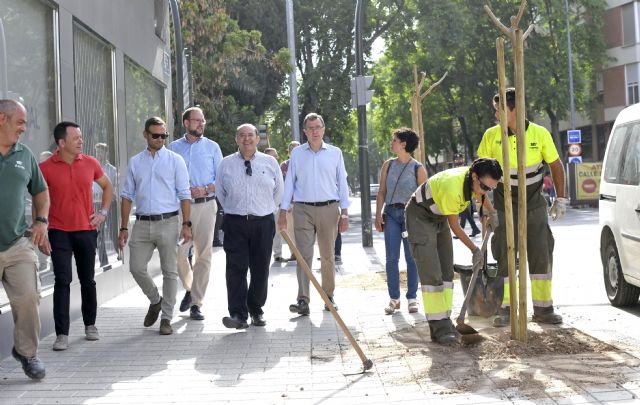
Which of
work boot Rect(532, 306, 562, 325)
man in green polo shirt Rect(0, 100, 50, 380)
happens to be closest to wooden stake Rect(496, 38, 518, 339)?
work boot Rect(532, 306, 562, 325)

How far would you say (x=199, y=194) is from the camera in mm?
9648

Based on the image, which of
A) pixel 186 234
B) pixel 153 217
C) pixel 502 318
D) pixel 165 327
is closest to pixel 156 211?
pixel 153 217

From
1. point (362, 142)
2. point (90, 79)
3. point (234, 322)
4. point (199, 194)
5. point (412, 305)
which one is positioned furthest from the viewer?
point (362, 142)

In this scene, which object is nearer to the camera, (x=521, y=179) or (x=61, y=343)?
(x=521, y=179)

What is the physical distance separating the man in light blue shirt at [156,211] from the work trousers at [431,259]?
2.20 m

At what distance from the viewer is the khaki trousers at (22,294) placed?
21.7 feet

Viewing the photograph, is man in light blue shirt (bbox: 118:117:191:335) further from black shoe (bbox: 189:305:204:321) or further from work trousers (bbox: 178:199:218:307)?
black shoe (bbox: 189:305:204:321)

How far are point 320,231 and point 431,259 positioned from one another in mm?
2145

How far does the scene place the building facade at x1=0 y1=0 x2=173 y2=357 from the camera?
28.9 feet

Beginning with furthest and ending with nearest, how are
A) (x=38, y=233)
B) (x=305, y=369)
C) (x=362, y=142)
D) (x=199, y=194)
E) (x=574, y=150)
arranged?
(x=574, y=150)
(x=362, y=142)
(x=199, y=194)
(x=305, y=369)
(x=38, y=233)

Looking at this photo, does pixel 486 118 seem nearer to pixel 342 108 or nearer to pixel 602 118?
pixel 602 118

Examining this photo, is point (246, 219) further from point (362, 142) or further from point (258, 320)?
point (362, 142)

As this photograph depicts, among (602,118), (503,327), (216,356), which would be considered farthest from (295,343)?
(602,118)

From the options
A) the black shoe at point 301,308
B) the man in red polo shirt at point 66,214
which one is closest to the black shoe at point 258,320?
the black shoe at point 301,308
